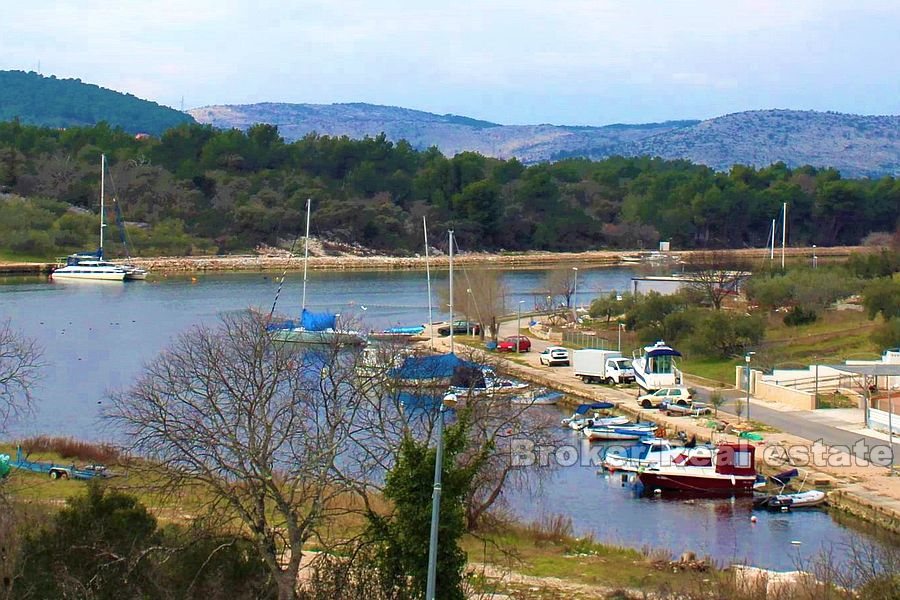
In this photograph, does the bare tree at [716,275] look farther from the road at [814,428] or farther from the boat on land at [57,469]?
the boat on land at [57,469]

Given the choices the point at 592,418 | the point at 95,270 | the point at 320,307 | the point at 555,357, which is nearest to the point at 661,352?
the point at 592,418

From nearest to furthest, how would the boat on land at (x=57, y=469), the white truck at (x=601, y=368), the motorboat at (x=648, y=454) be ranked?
the boat on land at (x=57, y=469), the motorboat at (x=648, y=454), the white truck at (x=601, y=368)

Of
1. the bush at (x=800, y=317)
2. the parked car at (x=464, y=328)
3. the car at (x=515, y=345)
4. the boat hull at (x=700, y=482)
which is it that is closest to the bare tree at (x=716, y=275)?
the bush at (x=800, y=317)

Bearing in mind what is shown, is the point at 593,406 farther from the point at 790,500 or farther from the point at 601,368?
the point at 790,500

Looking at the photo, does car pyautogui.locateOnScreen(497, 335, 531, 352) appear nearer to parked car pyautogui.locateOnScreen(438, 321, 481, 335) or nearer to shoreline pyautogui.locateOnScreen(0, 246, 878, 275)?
parked car pyautogui.locateOnScreen(438, 321, 481, 335)

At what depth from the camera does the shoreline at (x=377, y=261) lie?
7956 centimetres

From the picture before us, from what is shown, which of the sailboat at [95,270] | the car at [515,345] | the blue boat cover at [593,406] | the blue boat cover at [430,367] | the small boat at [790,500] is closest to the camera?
the small boat at [790,500]

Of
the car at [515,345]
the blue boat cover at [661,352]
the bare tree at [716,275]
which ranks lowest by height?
the car at [515,345]

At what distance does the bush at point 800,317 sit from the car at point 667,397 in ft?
44.7

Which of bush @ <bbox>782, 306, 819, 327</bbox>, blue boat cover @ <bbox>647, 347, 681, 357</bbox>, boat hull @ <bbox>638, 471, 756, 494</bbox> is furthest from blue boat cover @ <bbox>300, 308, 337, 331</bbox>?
boat hull @ <bbox>638, 471, 756, 494</bbox>

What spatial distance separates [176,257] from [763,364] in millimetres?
59818

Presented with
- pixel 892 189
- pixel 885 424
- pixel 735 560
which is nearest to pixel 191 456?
pixel 735 560

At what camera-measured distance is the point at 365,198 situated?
10212 centimetres

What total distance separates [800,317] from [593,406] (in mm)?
14918
